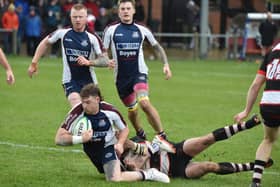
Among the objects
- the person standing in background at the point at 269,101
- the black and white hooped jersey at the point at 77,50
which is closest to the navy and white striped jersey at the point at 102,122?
the person standing in background at the point at 269,101

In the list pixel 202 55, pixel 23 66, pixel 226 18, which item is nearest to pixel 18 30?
pixel 23 66

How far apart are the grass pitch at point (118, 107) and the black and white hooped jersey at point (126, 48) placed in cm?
143

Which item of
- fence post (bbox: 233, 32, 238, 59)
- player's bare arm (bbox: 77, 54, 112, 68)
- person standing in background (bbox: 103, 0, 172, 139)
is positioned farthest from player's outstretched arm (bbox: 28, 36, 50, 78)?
fence post (bbox: 233, 32, 238, 59)

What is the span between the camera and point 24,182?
9.96 meters

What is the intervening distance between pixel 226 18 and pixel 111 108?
31.6 meters

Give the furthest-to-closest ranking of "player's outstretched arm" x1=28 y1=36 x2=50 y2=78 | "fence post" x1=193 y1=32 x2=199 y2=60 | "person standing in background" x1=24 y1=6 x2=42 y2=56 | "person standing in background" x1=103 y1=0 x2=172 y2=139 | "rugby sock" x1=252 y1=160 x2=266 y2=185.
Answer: "fence post" x1=193 y1=32 x2=199 y2=60 → "person standing in background" x1=24 y1=6 x2=42 y2=56 → "person standing in background" x1=103 y1=0 x2=172 y2=139 → "player's outstretched arm" x1=28 y1=36 x2=50 y2=78 → "rugby sock" x1=252 y1=160 x2=266 y2=185

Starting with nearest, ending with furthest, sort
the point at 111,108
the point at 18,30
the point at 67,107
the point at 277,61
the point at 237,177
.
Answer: the point at 277,61 → the point at 111,108 → the point at 237,177 → the point at 67,107 → the point at 18,30

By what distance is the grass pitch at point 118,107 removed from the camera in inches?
418

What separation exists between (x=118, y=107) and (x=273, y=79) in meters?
10.1

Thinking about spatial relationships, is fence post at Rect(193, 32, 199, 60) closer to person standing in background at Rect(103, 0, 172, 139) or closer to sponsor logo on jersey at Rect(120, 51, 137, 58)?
person standing in background at Rect(103, 0, 172, 139)

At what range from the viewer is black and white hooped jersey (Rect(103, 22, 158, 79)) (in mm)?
13641

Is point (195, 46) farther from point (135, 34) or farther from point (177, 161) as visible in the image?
point (177, 161)

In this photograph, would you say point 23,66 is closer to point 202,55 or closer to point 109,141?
point 202,55

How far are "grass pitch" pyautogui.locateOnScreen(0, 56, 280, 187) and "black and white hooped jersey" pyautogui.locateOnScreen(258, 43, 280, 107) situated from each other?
1.28 meters
